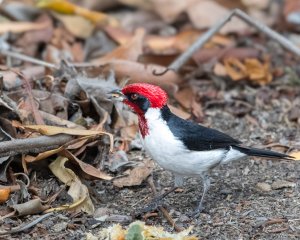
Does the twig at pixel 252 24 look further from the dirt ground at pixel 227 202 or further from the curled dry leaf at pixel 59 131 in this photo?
the curled dry leaf at pixel 59 131

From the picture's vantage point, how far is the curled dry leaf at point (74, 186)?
15.9 feet

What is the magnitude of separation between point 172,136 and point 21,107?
4.55 feet

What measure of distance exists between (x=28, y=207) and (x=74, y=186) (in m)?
0.41

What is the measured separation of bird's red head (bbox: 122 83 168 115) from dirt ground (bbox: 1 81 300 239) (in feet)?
2.29

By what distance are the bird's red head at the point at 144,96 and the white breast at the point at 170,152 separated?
0.14ft

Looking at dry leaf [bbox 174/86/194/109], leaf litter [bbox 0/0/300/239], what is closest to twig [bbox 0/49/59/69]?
leaf litter [bbox 0/0/300/239]


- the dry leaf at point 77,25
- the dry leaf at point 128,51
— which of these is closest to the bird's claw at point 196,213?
the dry leaf at point 128,51

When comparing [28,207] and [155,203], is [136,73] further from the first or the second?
[28,207]

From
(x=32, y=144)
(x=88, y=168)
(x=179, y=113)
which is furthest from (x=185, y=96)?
(x=32, y=144)

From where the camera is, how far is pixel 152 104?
190 inches

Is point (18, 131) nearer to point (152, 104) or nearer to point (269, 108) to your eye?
point (152, 104)

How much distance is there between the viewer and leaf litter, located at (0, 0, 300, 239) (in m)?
4.79

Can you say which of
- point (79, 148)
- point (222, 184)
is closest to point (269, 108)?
point (222, 184)

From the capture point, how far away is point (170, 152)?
4.75 meters
